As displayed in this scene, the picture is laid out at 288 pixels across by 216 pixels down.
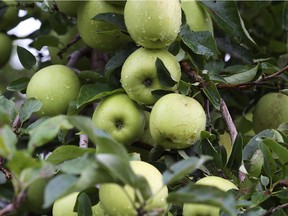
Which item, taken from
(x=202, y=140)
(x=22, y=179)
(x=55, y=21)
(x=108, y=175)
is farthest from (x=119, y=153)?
(x=55, y=21)

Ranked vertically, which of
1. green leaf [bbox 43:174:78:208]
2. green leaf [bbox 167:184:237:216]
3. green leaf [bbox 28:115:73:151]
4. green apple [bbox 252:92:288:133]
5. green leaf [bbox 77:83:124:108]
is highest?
green leaf [bbox 28:115:73:151]

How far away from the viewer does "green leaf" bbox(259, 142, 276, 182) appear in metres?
1.16

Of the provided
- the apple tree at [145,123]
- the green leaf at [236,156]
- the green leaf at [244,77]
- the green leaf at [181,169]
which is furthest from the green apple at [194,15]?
the green leaf at [181,169]

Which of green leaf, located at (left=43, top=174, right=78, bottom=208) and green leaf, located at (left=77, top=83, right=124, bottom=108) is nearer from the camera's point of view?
green leaf, located at (left=43, top=174, right=78, bottom=208)

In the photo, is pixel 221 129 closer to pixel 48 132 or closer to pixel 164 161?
pixel 164 161

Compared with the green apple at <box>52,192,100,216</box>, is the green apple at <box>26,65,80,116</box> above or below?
above

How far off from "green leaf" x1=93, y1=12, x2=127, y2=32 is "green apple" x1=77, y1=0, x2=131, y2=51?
0.11ft

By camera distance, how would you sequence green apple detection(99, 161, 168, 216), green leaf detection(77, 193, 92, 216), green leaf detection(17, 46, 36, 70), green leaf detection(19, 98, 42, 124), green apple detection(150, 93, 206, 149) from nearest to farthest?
green apple detection(99, 161, 168, 216)
green leaf detection(77, 193, 92, 216)
green apple detection(150, 93, 206, 149)
green leaf detection(19, 98, 42, 124)
green leaf detection(17, 46, 36, 70)

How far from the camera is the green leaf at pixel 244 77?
1422mm

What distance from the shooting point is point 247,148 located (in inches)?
51.3

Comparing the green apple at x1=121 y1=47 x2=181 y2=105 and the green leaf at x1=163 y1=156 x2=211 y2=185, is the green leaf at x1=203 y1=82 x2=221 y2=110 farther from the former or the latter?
the green leaf at x1=163 y1=156 x2=211 y2=185

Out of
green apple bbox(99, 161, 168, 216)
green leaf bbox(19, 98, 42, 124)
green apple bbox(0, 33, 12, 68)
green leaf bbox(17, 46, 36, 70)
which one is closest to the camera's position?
green apple bbox(99, 161, 168, 216)

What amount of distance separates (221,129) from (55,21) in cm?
57

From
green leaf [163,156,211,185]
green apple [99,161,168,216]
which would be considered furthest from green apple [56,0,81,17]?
green leaf [163,156,211,185]
